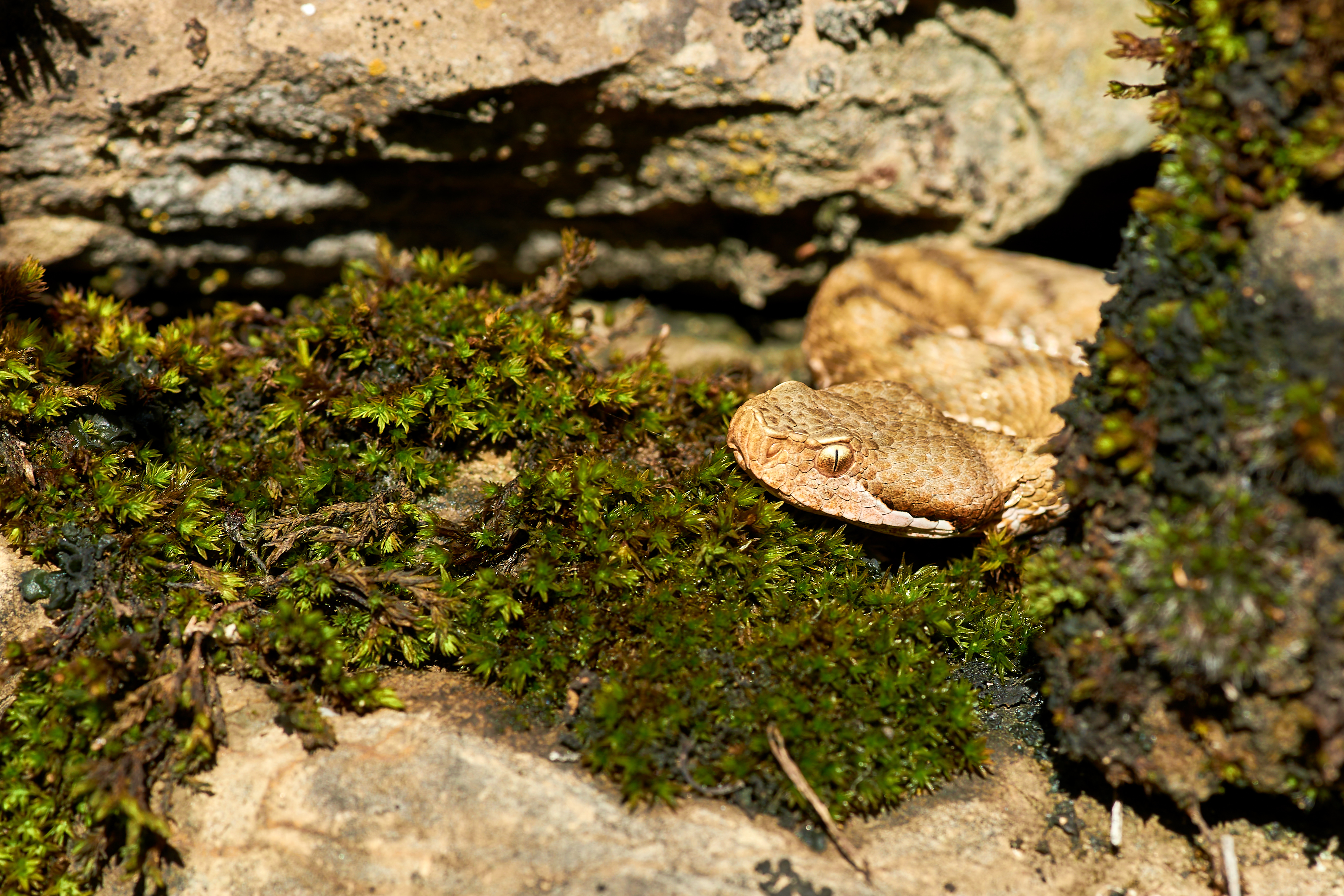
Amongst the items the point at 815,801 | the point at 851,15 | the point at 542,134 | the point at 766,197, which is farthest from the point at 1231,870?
the point at 542,134

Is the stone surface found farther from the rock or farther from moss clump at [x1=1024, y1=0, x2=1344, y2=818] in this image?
the rock

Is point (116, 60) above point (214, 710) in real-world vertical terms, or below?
above

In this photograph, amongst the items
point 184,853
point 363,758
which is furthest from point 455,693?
point 184,853

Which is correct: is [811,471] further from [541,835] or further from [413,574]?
[541,835]

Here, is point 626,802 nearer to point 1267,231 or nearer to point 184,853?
point 184,853

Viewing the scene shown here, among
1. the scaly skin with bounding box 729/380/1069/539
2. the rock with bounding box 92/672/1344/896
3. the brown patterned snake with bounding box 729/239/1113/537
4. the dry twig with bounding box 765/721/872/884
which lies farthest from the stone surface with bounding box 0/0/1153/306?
the dry twig with bounding box 765/721/872/884
